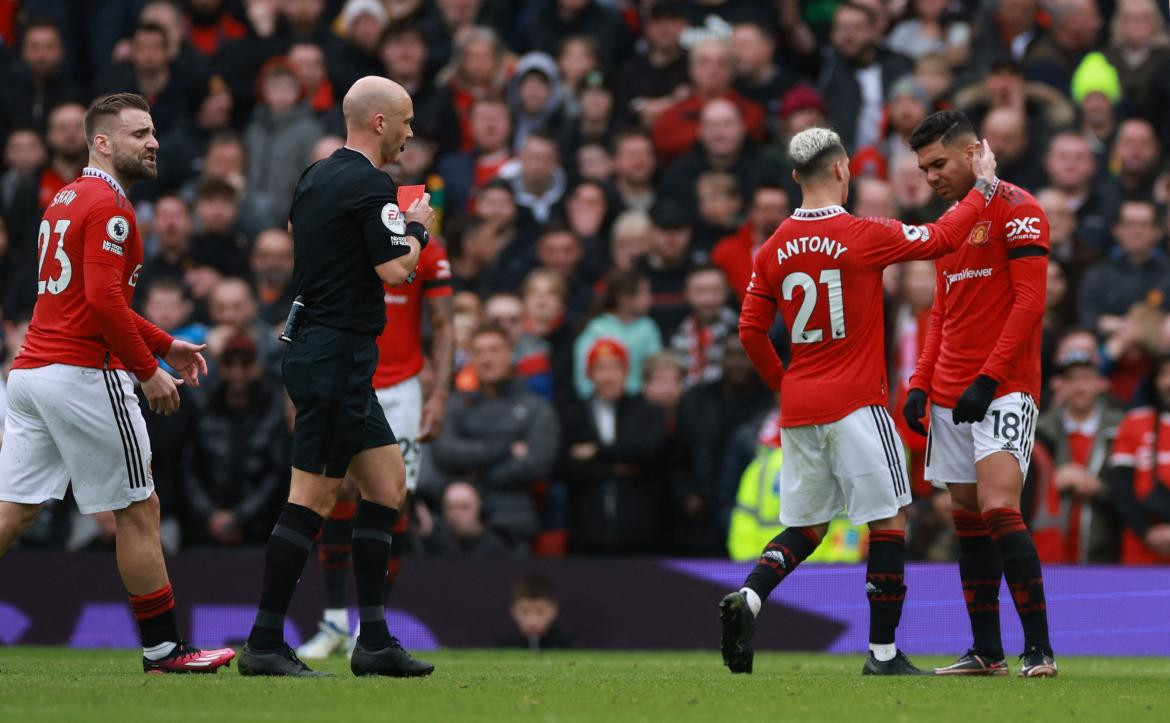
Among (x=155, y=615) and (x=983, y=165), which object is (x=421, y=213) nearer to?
(x=155, y=615)

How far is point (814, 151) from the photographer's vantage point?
9164 mm

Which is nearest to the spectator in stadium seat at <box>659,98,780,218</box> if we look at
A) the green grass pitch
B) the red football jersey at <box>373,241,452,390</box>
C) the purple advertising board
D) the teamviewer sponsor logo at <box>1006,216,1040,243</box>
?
the purple advertising board

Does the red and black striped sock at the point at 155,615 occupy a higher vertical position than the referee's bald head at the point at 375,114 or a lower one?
lower

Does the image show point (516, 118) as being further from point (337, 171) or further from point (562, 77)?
point (337, 171)

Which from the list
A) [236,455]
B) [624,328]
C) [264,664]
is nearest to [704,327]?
[624,328]

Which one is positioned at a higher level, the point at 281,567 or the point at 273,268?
the point at 273,268

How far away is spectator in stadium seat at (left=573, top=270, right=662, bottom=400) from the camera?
14922mm

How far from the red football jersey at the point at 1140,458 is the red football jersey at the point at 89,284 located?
24.8 feet

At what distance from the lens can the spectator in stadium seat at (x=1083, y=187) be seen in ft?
50.1

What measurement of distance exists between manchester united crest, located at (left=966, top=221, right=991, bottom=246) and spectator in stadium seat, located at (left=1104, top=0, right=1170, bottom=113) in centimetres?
813

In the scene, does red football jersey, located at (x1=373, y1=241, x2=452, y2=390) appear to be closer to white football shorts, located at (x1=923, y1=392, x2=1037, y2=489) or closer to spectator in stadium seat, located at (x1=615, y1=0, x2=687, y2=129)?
white football shorts, located at (x1=923, y1=392, x2=1037, y2=489)

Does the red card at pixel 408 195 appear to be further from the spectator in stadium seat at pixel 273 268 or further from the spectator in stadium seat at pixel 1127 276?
the spectator in stadium seat at pixel 1127 276

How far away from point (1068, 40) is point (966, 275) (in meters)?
8.92

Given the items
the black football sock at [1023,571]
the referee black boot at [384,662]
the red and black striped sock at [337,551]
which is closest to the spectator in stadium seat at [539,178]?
the red and black striped sock at [337,551]
